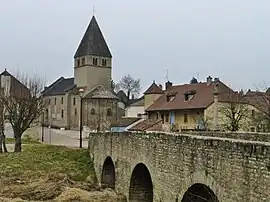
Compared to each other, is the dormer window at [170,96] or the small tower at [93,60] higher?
the small tower at [93,60]

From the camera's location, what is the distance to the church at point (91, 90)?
231ft


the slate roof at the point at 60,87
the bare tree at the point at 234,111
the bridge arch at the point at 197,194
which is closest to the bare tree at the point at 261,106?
the bare tree at the point at 234,111

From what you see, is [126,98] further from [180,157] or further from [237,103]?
[180,157]

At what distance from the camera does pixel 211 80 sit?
54.5 m

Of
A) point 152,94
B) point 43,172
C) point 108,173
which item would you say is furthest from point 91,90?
point 108,173

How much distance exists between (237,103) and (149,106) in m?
16.6

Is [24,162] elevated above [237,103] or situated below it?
below

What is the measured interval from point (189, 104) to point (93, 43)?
26519mm

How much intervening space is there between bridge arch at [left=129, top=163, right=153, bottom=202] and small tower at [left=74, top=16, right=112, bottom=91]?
5300cm

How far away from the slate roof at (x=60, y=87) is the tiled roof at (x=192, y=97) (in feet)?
78.6

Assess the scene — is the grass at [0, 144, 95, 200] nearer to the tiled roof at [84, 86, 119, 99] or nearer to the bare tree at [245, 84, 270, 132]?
the bare tree at [245, 84, 270, 132]

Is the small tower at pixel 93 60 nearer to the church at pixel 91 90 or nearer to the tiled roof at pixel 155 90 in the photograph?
the church at pixel 91 90

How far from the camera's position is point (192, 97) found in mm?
52750

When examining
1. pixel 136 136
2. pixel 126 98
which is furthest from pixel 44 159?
pixel 126 98
